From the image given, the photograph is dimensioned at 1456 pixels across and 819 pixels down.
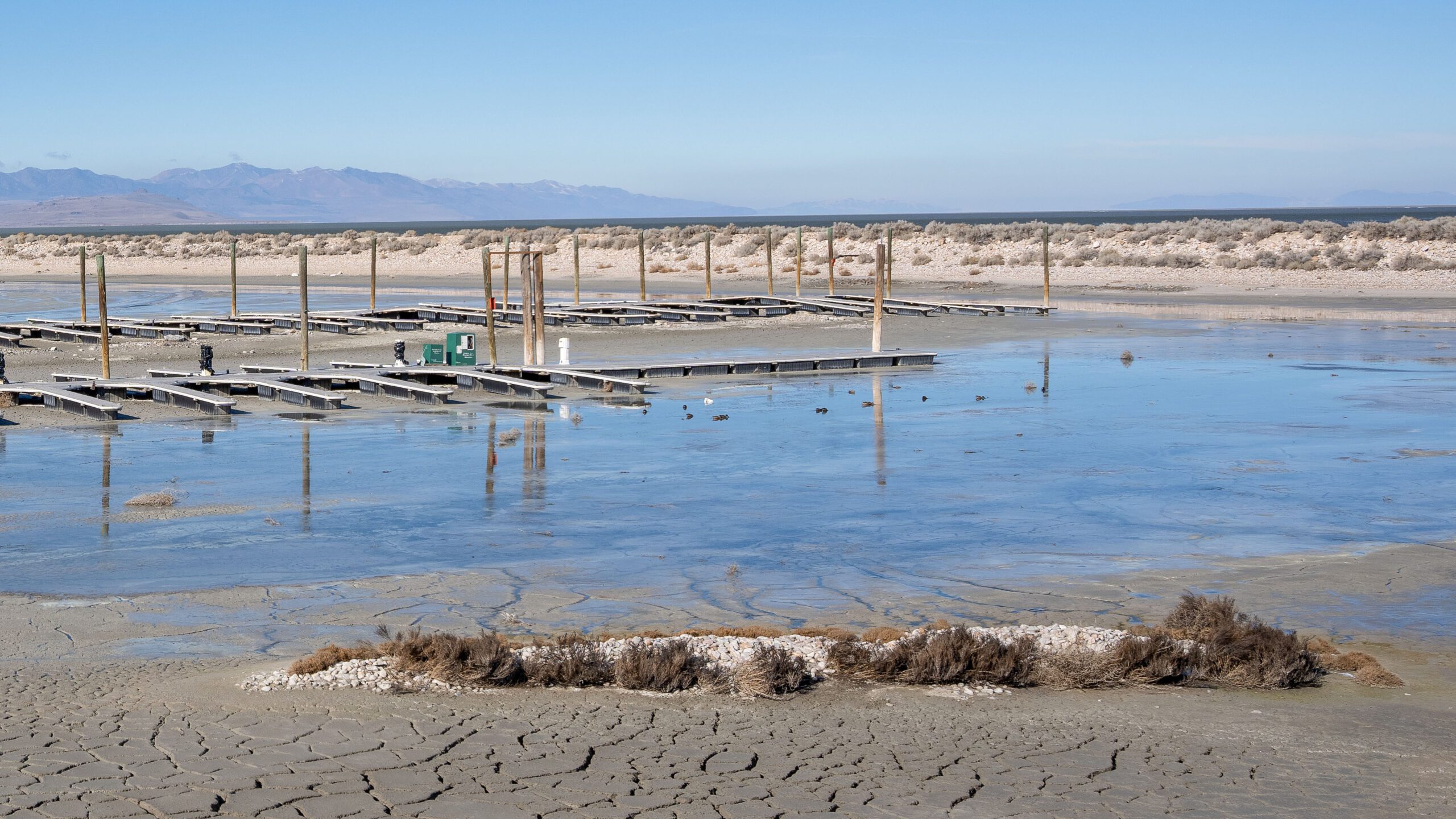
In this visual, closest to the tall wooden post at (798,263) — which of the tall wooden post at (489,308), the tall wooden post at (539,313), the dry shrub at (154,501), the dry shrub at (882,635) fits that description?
the tall wooden post at (489,308)

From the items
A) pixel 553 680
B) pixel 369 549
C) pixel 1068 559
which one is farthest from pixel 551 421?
pixel 553 680

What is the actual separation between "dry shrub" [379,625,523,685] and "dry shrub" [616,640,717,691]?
0.55 metres

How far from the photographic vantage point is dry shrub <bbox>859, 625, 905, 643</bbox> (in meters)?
8.27

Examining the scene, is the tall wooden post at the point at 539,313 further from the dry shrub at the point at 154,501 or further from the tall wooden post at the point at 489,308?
the dry shrub at the point at 154,501

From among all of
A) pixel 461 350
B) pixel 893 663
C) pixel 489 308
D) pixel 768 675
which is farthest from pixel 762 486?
pixel 489 308

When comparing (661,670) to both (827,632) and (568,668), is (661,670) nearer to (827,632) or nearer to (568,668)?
(568,668)

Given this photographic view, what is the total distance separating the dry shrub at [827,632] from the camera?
27.0 ft

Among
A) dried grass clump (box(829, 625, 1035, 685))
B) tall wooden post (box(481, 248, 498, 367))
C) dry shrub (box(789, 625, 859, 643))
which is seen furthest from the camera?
tall wooden post (box(481, 248, 498, 367))

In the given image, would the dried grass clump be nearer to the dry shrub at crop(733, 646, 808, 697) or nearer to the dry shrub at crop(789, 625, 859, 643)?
the dry shrub at crop(789, 625, 859, 643)

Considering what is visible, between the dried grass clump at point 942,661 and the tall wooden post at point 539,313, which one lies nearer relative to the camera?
the dried grass clump at point 942,661

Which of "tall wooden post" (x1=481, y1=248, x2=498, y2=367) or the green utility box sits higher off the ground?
"tall wooden post" (x1=481, y1=248, x2=498, y2=367)

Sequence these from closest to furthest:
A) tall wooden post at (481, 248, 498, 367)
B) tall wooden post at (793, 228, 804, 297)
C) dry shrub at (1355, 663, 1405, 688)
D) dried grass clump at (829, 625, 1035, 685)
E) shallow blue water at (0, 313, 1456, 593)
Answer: dried grass clump at (829, 625, 1035, 685)
dry shrub at (1355, 663, 1405, 688)
shallow blue water at (0, 313, 1456, 593)
tall wooden post at (481, 248, 498, 367)
tall wooden post at (793, 228, 804, 297)

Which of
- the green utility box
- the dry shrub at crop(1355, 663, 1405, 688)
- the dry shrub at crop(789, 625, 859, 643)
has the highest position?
the green utility box

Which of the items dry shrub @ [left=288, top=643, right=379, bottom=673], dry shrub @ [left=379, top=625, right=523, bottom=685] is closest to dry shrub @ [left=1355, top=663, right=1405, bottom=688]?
dry shrub @ [left=379, top=625, right=523, bottom=685]
